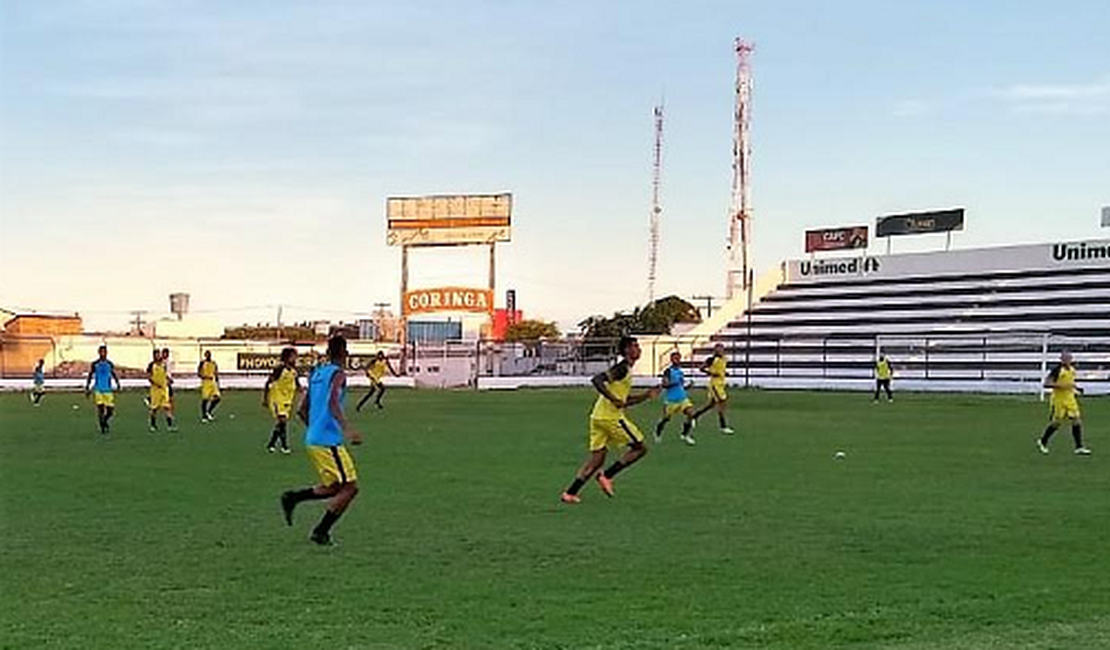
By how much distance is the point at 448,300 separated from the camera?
267ft

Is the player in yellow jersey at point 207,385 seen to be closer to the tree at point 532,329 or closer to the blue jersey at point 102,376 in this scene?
the blue jersey at point 102,376

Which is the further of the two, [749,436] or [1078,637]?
[749,436]

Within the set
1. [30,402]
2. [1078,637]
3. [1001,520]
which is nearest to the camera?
[1078,637]

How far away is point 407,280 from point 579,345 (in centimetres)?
1925

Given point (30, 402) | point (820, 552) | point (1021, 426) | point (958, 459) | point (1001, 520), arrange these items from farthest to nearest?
point (30, 402), point (1021, 426), point (958, 459), point (1001, 520), point (820, 552)

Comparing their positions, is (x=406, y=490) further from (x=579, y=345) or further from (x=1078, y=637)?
(x=579, y=345)

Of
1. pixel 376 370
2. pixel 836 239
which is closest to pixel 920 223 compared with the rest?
pixel 836 239

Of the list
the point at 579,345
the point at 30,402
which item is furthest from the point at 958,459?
the point at 579,345

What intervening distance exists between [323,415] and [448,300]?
6955 centimetres

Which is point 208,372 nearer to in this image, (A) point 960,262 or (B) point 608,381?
(B) point 608,381

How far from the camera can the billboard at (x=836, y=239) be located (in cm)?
8500

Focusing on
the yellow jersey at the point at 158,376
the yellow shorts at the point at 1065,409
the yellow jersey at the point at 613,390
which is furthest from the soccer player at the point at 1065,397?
the yellow jersey at the point at 158,376

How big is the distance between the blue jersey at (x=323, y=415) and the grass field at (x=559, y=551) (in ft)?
2.83

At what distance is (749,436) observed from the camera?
2706 cm
